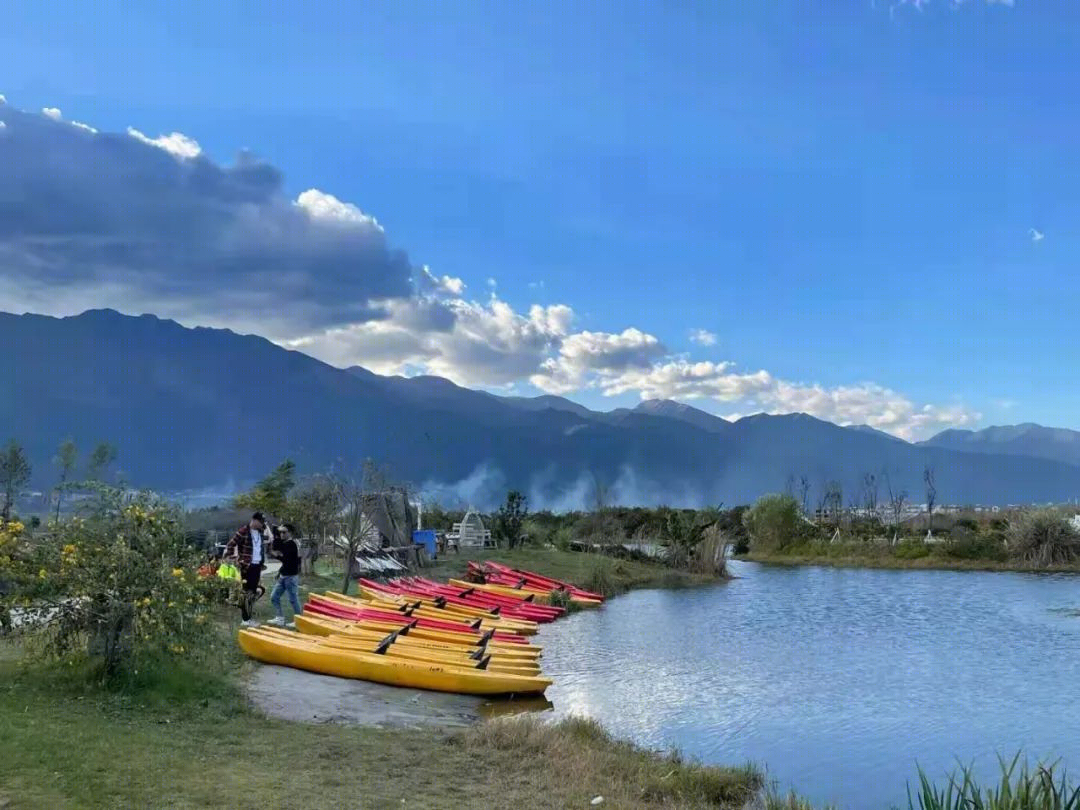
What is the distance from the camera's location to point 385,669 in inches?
520

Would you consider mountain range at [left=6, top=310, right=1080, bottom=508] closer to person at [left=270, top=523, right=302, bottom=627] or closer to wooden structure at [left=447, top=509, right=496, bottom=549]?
wooden structure at [left=447, top=509, right=496, bottom=549]

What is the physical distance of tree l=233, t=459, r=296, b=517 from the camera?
37.5 meters

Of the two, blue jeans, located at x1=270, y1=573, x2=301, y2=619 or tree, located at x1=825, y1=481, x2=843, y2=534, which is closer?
blue jeans, located at x1=270, y1=573, x2=301, y2=619

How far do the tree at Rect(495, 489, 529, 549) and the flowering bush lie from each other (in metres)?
30.0

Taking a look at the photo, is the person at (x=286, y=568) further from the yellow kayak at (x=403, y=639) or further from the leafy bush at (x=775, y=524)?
the leafy bush at (x=775, y=524)

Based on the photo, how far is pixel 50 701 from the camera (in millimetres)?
8891

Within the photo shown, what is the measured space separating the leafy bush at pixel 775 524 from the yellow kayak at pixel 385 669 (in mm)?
39739

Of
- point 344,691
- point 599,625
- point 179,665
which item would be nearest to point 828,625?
point 599,625

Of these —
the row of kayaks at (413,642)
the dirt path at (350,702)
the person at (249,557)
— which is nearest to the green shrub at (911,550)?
the row of kayaks at (413,642)

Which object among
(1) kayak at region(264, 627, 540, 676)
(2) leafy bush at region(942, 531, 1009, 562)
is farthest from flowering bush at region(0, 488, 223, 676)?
(2) leafy bush at region(942, 531, 1009, 562)

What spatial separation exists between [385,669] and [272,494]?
27.6m

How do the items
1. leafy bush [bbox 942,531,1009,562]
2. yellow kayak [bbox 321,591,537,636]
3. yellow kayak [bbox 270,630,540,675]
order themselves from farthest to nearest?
leafy bush [bbox 942,531,1009,562] → yellow kayak [bbox 321,591,537,636] → yellow kayak [bbox 270,630,540,675]

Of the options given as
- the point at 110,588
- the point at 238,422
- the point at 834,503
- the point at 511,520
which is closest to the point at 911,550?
the point at 834,503

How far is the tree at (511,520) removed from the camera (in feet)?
131
